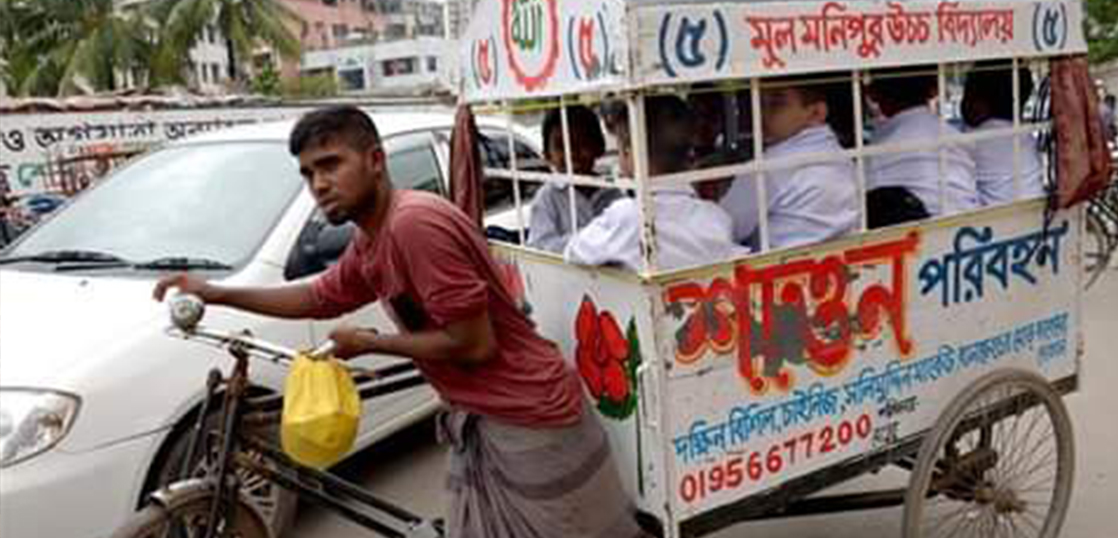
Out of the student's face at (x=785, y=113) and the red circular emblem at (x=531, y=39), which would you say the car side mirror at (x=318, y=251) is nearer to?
the red circular emblem at (x=531, y=39)

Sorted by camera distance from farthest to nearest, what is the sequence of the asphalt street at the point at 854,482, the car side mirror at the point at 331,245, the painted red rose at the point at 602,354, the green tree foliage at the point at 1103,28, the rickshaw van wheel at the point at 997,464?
the green tree foliage at the point at 1103,28 → the car side mirror at the point at 331,245 → the asphalt street at the point at 854,482 → the rickshaw van wheel at the point at 997,464 → the painted red rose at the point at 602,354

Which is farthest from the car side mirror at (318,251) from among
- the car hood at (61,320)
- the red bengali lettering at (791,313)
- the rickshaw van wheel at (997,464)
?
the rickshaw van wheel at (997,464)

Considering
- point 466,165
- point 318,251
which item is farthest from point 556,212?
point 318,251

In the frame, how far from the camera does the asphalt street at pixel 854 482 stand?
3.62m

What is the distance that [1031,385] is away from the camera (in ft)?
9.74

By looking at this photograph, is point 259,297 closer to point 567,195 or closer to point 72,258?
point 567,195

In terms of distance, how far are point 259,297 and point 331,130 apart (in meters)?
0.63

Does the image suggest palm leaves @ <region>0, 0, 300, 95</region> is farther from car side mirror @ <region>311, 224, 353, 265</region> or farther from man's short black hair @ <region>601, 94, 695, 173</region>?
man's short black hair @ <region>601, 94, 695, 173</region>

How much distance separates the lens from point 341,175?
221 cm

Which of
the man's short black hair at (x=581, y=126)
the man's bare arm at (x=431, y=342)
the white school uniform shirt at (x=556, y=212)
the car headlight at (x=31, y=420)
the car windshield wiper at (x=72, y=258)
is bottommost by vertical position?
the car headlight at (x=31, y=420)

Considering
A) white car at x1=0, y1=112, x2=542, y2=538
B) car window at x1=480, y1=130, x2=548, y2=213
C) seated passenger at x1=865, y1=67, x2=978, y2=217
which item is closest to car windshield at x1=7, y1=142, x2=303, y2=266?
white car at x1=0, y1=112, x2=542, y2=538

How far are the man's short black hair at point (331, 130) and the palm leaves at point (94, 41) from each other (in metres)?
23.7

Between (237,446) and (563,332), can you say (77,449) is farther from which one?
(563,332)

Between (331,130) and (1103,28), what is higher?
(1103,28)
